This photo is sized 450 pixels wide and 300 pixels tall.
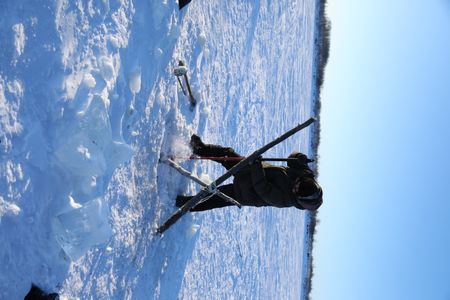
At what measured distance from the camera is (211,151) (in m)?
4.90

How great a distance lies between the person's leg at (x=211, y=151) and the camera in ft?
15.6

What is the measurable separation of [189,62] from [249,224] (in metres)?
3.79

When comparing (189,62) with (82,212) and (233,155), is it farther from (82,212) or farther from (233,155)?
(82,212)

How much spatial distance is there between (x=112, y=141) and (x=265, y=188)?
1538mm

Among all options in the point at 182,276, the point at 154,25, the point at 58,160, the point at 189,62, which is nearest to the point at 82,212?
the point at 58,160

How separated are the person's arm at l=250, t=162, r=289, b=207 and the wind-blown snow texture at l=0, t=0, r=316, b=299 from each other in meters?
0.98

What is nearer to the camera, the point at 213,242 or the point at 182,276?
the point at 182,276

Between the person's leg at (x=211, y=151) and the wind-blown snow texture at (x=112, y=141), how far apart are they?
0.46ft

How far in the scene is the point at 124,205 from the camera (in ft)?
12.2

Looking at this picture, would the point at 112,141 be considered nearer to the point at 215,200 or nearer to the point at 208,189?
the point at 208,189

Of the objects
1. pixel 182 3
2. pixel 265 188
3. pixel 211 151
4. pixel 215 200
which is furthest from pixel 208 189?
pixel 182 3

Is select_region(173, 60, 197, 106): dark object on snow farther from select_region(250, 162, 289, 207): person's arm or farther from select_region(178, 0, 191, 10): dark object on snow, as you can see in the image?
select_region(250, 162, 289, 207): person's arm

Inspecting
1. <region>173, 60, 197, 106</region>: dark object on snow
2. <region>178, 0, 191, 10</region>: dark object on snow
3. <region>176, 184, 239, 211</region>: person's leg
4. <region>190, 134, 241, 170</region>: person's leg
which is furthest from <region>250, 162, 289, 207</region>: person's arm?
<region>178, 0, 191, 10</region>: dark object on snow

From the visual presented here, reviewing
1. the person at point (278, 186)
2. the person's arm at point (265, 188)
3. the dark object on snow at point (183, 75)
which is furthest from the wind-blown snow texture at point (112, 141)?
the person's arm at point (265, 188)
